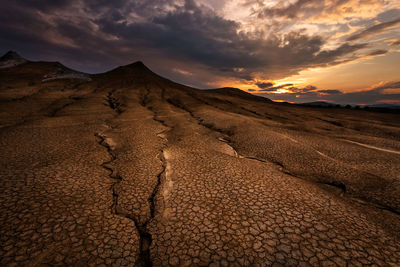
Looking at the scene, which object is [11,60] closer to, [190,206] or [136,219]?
[136,219]

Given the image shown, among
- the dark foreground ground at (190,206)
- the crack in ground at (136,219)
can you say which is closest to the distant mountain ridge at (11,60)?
the dark foreground ground at (190,206)

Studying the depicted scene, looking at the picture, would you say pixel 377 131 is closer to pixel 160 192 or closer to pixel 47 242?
pixel 160 192

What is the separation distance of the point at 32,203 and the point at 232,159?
5.66 meters

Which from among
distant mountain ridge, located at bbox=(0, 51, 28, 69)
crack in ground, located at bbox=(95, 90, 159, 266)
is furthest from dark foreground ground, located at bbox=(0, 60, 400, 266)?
distant mountain ridge, located at bbox=(0, 51, 28, 69)

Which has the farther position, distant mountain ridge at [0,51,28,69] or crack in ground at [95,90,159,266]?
distant mountain ridge at [0,51,28,69]

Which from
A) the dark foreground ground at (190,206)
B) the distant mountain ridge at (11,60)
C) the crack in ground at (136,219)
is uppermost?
the distant mountain ridge at (11,60)

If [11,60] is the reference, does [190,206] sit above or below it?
below

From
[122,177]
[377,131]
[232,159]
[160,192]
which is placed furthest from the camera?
[377,131]

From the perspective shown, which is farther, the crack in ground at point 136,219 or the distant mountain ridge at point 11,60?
the distant mountain ridge at point 11,60

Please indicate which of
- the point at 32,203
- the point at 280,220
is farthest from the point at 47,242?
the point at 280,220

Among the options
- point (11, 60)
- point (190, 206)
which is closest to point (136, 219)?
point (190, 206)

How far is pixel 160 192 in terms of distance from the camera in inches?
163

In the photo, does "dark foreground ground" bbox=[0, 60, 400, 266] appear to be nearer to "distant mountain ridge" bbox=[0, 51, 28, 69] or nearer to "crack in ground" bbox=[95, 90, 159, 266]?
"crack in ground" bbox=[95, 90, 159, 266]

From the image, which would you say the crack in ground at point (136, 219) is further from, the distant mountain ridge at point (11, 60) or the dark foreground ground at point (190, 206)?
the distant mountain ridge at point (11, 60)
